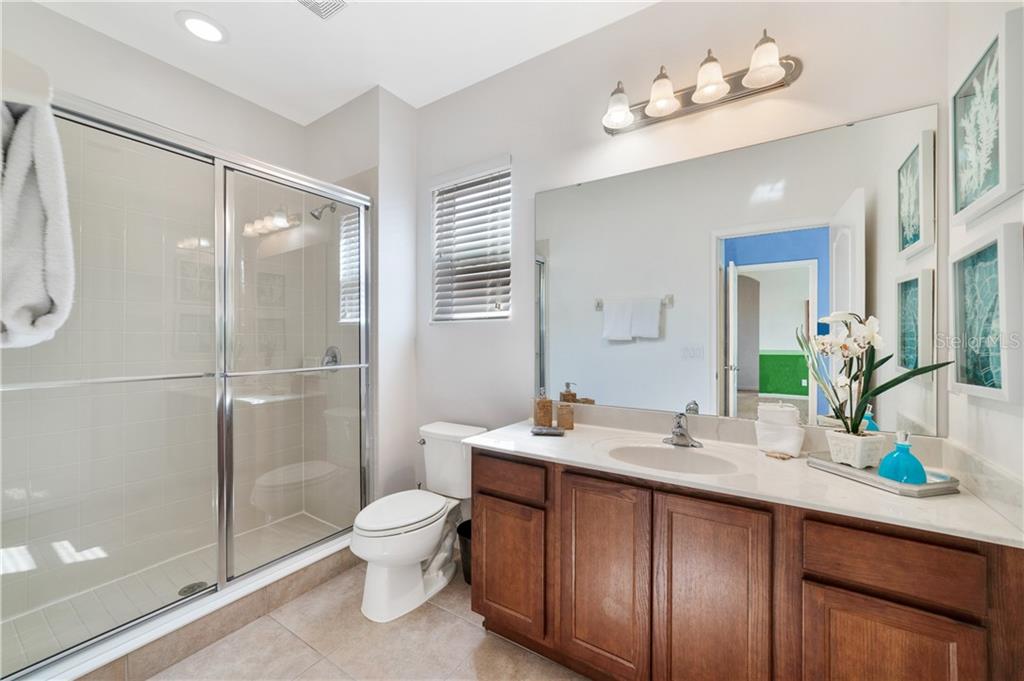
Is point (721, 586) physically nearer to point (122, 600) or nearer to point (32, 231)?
point (32, 231)

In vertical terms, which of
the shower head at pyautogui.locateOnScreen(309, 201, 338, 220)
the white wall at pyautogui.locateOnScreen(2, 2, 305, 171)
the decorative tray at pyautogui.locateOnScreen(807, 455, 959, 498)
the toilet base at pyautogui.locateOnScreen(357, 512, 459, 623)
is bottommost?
the toilet base at pyautogui.locateOnScreen(357, 512, 459, 623)

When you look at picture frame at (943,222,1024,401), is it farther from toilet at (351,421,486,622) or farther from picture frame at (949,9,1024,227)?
toilet at (351,421,486,622)

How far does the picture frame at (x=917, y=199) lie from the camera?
1298mm

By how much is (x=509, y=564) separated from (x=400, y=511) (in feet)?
2.04

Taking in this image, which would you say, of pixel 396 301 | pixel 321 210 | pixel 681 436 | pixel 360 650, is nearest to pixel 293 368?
pixel 396 301

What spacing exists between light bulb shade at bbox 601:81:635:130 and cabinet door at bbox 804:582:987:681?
69.9 inches

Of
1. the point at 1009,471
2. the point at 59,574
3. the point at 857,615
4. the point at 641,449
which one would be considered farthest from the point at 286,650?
the point at 1009,471

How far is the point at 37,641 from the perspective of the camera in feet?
5.08

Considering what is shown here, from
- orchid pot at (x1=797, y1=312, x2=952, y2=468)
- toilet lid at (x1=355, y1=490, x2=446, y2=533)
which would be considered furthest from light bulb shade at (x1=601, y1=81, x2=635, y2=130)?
toilet lid at (x1=355, y1=490, x2=446, y2=533)

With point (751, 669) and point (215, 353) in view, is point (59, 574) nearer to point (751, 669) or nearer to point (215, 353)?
point (215, 353)

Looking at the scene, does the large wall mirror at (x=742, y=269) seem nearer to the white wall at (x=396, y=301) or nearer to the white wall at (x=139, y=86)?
the white wall at (x=396, y=301)

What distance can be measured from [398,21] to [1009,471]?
2.69 m

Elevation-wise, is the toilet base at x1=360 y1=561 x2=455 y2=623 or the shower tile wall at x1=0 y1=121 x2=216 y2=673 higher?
the shower tile wall at x1=0 y1=121 x2=216 y2=673

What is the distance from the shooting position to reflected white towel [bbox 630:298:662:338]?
1.81m
